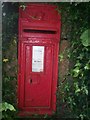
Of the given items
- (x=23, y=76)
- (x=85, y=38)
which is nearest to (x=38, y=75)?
(x=23, y=76)

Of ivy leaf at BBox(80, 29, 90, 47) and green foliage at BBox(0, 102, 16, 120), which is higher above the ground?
ivy leaf at BBox(80, 29, 90, 47)

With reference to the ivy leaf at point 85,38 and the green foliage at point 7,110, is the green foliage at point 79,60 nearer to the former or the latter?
the ivy leaf at point 85,38

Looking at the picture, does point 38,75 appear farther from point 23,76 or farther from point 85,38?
point 85,38

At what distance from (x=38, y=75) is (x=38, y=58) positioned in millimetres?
338

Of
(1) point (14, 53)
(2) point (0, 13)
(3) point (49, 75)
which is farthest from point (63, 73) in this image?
(2) point (0, 13)

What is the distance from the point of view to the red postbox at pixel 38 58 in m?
5.14

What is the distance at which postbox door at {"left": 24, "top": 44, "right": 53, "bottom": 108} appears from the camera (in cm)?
525

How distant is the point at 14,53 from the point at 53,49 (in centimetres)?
75

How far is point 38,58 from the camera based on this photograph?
527cm

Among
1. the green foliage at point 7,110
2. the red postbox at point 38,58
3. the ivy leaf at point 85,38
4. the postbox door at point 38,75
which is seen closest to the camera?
the ivy leaf at point 85,38

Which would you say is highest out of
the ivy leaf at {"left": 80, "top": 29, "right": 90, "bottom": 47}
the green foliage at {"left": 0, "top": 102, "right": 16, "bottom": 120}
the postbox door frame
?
the ivy leaf at {"left": 80, "top": 29, "right": 90, "bottom": 47}

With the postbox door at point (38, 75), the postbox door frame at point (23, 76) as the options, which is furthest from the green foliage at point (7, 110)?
the postbox door at point (38, 75)

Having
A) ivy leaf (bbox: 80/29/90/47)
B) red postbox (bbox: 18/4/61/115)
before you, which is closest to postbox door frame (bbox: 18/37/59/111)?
red postbox (bbox: 18/4/61/115)

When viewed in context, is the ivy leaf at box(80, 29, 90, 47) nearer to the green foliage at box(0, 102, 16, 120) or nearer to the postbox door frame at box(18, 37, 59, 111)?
the postbox door frame at box(18, 37, 59, 111)
